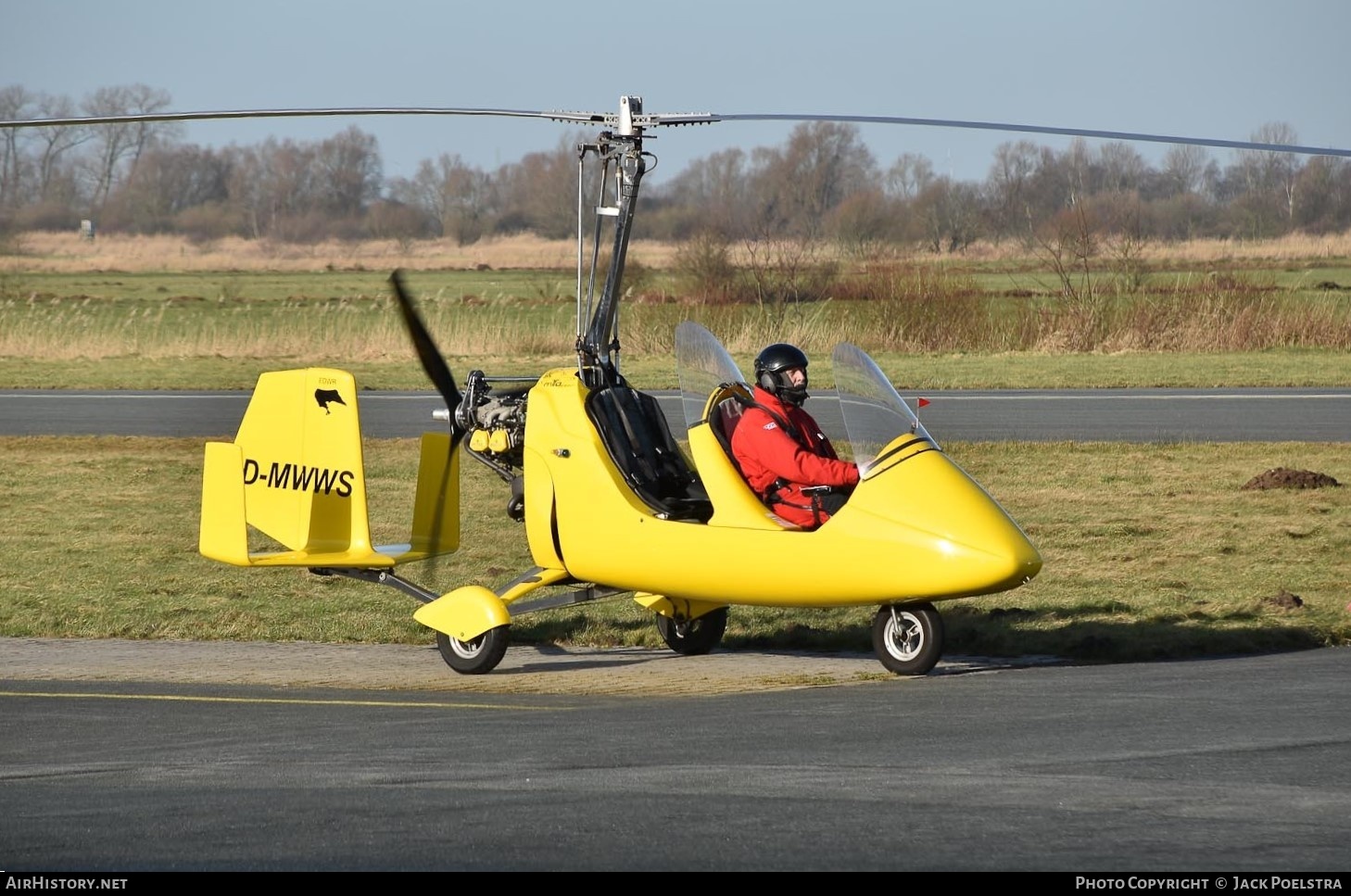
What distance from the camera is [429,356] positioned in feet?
30.9

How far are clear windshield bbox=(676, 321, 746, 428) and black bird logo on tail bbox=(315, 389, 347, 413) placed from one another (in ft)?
6.94

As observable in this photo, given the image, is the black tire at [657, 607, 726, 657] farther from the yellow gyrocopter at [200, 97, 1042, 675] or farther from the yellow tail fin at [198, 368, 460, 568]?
the yellow tail fin at [198, 368, 460, 568]

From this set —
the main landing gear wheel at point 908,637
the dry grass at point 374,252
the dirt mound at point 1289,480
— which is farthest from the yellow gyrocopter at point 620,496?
the dry grass at point 374,252

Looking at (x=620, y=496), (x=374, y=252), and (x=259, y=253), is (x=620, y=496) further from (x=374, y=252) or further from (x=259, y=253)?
(x=374, y=252)

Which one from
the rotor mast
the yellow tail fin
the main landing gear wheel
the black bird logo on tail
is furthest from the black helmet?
the black bird logo on tail

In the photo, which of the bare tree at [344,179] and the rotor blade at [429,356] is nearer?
the rotor blade at [429,356]

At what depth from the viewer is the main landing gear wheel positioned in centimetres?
808

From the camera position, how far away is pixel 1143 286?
104ft

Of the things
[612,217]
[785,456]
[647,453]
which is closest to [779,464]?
[785,456]

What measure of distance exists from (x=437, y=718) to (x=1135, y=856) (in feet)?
12.3

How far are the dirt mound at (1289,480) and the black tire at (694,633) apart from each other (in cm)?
686

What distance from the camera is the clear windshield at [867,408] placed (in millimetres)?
8148

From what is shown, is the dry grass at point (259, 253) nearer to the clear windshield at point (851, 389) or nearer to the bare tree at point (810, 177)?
the bare tree at point (810, 177)
